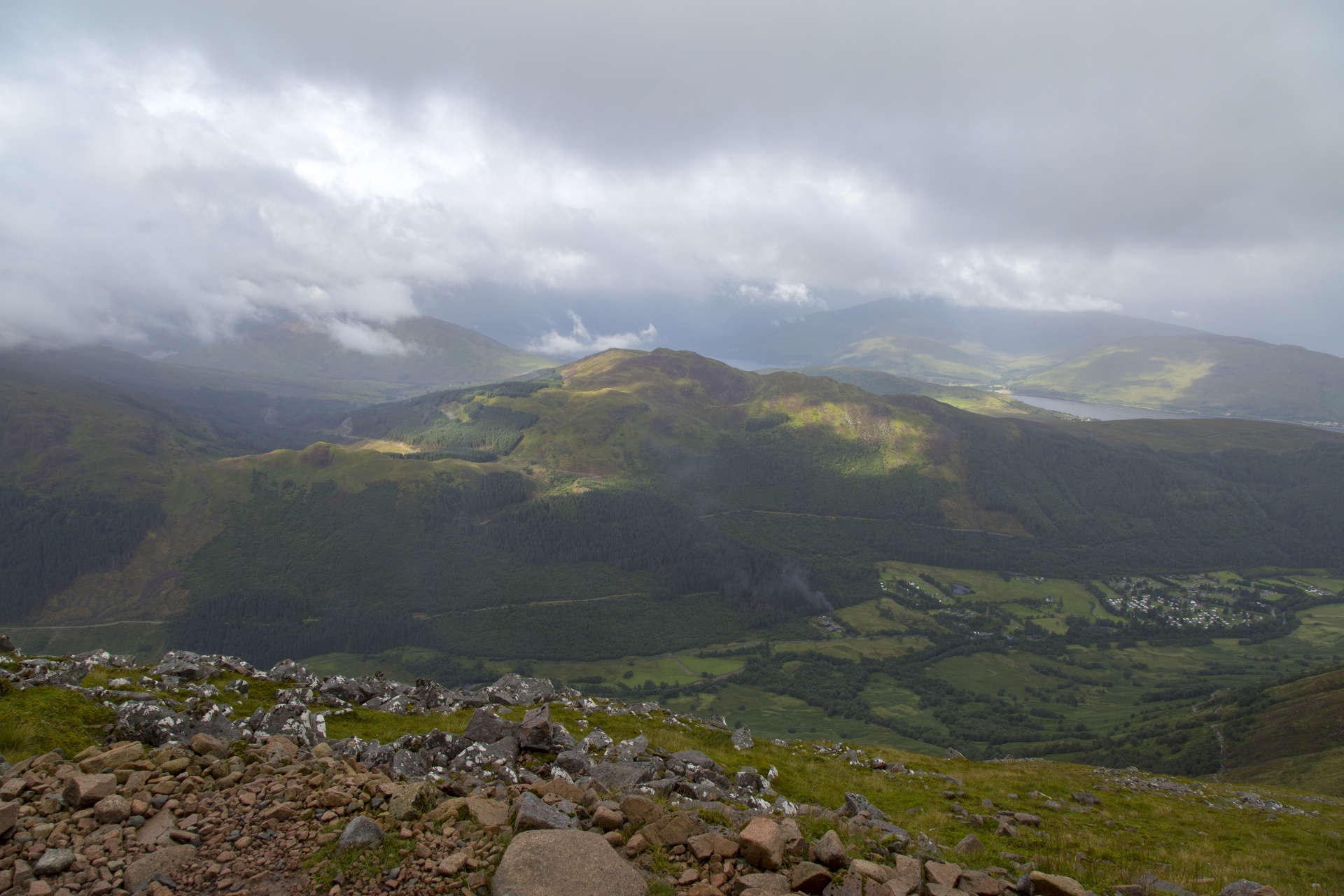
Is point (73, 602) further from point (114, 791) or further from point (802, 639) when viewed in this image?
point (114, 791)

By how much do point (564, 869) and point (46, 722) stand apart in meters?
14.8

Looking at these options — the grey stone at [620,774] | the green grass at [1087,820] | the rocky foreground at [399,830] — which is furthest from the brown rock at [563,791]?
the green grass at [1087,820]

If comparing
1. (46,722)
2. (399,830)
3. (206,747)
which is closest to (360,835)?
(399,830)

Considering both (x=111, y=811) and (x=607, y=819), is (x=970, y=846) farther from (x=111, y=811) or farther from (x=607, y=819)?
(x=111, y=811)

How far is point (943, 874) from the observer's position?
36.8 ft

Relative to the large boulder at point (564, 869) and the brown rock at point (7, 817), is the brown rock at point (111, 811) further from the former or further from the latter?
the large boulder at point (564, 869)

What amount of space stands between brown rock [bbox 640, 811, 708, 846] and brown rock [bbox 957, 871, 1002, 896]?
5.26 metres

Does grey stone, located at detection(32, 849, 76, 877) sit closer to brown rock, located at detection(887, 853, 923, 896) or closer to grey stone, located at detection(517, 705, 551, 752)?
grey stone, located at detection(517, 705, 551, 752)

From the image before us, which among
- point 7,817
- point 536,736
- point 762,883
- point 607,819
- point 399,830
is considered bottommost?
point 536,736

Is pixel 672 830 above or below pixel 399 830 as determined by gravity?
below

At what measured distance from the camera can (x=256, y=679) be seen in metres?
25.3

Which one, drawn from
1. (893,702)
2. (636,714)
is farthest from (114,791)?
(893,702)

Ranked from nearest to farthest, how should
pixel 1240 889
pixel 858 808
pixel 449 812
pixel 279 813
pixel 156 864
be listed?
1. pixel 156 864
2. pixel 279 813
3. pixel 449 812
4. pixel 1240 889
5. pixel 858 808

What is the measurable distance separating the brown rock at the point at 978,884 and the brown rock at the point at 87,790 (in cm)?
1689
